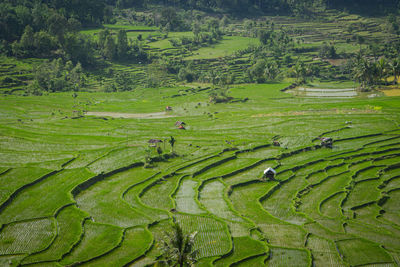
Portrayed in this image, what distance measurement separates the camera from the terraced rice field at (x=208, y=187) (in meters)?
38.5

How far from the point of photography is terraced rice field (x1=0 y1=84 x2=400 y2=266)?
3850cm

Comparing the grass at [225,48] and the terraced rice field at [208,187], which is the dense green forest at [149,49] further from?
the terraced rice field at [208,187]

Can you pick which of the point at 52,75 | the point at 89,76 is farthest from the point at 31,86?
the point at 89,76

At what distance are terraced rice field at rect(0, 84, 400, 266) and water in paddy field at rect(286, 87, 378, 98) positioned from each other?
13.7 m

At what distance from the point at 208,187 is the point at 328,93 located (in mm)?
66003

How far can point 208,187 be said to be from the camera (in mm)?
53844

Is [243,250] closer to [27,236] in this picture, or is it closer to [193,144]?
[27,236]

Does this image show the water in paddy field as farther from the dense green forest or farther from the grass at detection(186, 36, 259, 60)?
the grass at detection(186, 36, 259, 60)

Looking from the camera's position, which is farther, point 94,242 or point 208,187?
point 208,187

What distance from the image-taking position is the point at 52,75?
114188mm

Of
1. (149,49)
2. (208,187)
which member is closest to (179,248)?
(208,187)

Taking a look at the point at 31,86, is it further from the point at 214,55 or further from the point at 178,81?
the point at 214,55

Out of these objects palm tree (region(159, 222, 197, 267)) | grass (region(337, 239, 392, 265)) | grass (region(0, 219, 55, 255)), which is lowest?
grass (region(337, 239, 392, 265))

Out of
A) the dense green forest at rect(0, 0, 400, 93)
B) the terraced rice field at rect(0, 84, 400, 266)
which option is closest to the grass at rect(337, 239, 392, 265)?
the terraced rice field at rect(0, 84, 400, 266)
